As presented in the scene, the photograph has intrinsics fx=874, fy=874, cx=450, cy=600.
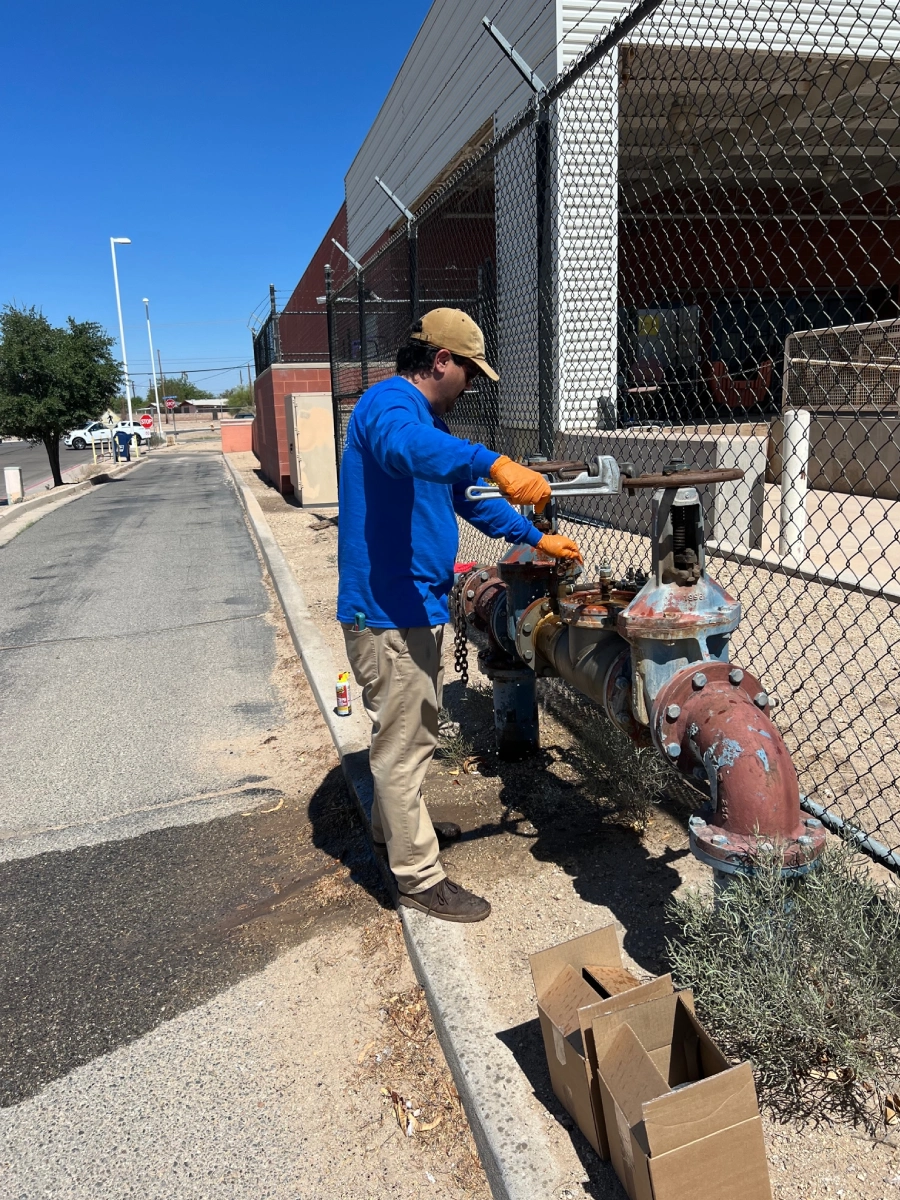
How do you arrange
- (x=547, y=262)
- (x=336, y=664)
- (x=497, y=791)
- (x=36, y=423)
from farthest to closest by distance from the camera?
(x=36, y=423), (x=336, y=664), (x=547, y=262), (x=497, y=791)

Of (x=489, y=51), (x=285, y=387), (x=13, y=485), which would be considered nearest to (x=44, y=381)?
(x=13, y=485)

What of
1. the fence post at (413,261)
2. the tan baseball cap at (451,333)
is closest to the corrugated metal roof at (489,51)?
the fence post at (413,261)

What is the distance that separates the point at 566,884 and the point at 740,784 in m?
1.08

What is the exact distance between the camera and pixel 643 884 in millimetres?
2891

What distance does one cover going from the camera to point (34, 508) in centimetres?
1752

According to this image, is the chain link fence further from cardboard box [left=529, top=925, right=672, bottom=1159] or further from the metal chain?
cardboard box [left=529, top=925, right=672, bottom=1159]

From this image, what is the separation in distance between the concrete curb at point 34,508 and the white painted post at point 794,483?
34.9ft

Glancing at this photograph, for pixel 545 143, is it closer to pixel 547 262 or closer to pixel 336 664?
pixel 547 262

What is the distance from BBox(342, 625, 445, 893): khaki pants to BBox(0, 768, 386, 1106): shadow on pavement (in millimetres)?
408

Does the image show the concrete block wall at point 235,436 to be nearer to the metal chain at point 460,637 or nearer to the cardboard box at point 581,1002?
the metal chain at point 460,637

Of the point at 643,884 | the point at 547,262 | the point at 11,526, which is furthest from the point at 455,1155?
the point at 11,526

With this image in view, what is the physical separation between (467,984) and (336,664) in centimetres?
332

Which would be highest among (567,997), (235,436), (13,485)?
(235,436)

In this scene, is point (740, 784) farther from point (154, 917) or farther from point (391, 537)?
point (154, 917)
